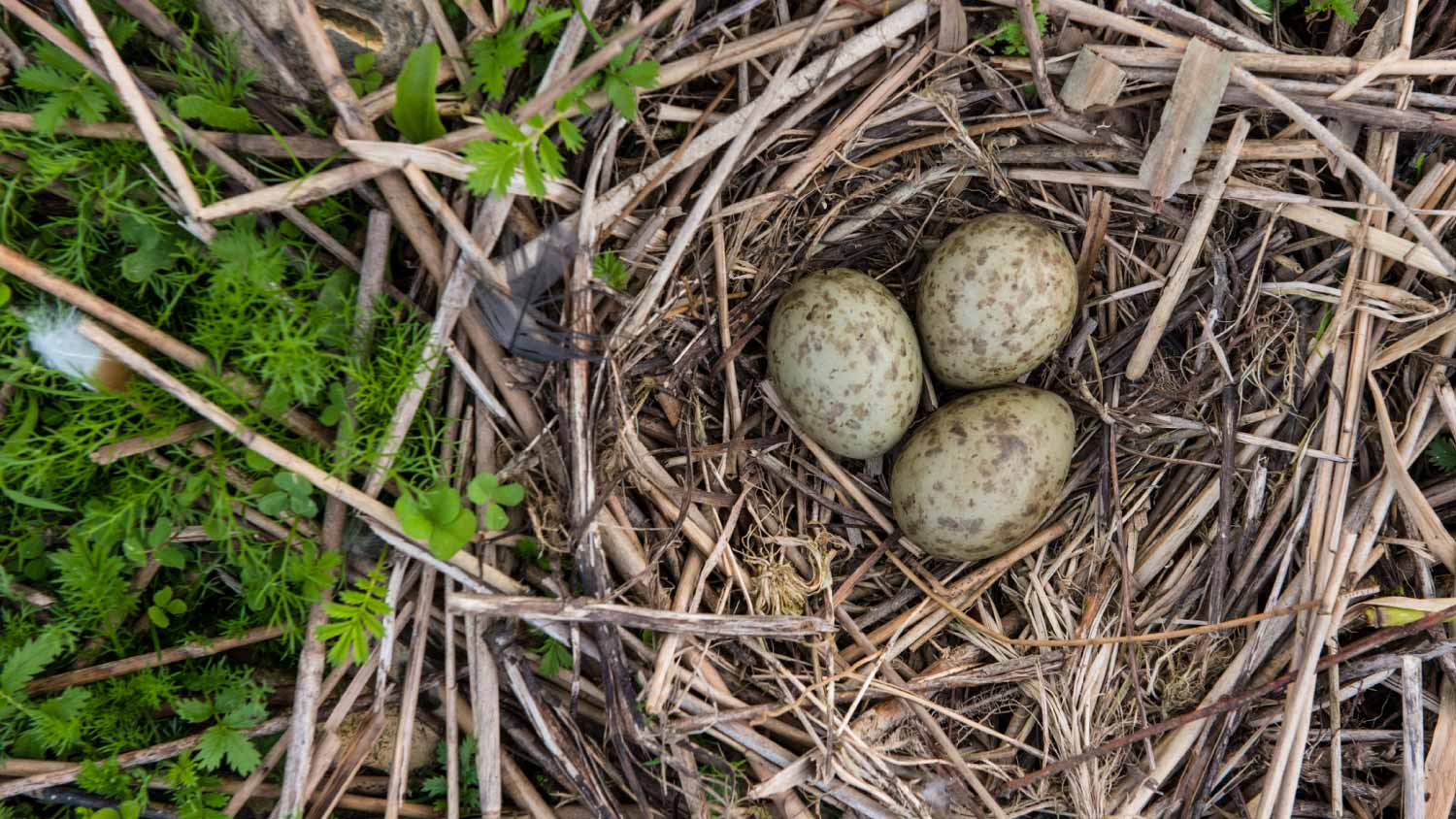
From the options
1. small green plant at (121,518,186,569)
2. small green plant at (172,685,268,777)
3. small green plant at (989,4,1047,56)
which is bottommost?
small green plant at (172,685,268,777)

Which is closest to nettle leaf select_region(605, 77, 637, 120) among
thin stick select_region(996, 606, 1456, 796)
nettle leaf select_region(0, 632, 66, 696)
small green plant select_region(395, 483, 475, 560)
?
small green plant select_region(395, 483, 475, 560)

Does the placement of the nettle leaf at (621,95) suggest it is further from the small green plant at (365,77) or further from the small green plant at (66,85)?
the small green plant at (66,85)

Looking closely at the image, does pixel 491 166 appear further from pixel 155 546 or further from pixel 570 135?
pixel 155 546

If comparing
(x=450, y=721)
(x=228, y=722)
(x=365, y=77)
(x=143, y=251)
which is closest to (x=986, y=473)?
(x=450, y=721)

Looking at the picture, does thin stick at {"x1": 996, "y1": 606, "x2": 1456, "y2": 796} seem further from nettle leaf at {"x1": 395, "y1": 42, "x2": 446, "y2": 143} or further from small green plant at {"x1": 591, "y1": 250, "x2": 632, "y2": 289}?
nettle leaf at {"x1": 395, "y1": 42, "x2": 446, "y2": 143}

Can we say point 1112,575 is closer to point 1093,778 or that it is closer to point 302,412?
point 1093,778

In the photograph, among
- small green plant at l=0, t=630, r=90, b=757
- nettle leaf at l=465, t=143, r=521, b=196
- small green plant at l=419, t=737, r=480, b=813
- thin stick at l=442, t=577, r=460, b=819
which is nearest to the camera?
nettle leaf at l=465, t=143, r=521, b=196
